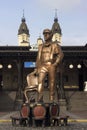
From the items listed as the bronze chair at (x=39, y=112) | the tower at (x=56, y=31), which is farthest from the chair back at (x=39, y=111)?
the tower at (x=56, y=31)

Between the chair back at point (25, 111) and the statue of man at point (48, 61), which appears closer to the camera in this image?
the chair back at point (25, 111)

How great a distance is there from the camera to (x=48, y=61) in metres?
12.4

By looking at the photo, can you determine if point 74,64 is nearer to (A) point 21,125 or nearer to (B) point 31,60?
(B) point 31,60

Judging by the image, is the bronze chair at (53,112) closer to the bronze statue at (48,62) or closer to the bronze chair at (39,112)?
the bronze chair at (39,112)

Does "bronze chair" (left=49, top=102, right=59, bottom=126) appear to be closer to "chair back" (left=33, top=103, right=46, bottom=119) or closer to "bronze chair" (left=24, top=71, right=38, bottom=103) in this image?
"chair back" (left=33, top=103, right=46, bottom=119)

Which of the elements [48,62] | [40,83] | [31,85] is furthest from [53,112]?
[48,62]

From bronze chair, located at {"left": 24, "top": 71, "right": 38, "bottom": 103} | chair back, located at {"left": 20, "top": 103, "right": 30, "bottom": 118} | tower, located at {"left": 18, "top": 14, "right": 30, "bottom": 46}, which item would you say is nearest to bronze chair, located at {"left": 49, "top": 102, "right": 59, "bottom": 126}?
chair back, located at {"left": 20, "top": 103, "right": 30, "bottom": 118}

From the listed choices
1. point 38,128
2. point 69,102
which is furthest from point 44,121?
point 69,102

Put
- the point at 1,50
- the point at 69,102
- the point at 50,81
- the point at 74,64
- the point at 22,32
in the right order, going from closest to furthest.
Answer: the point at 50,81 → the point at 69,102 → the point at 1,50 → the point at 74,64 → the point at 22,32

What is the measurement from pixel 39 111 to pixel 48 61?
1542mm

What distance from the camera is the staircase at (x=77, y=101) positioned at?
33000 mm

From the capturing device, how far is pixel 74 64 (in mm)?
41438

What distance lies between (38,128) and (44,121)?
40cm

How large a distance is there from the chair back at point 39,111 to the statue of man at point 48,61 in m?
0.41
